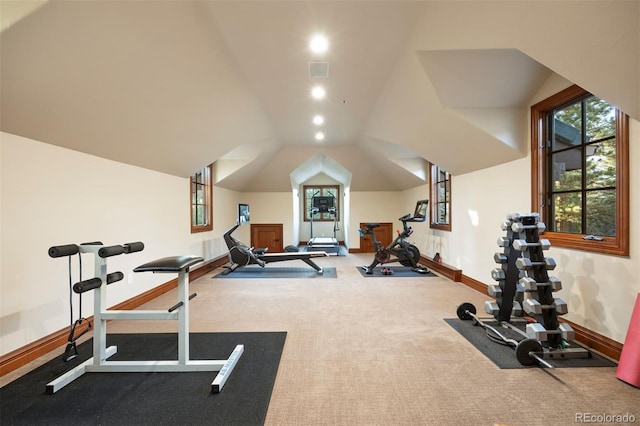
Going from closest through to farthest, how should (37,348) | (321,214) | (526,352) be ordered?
1. (526,352)
2. (37,348)
3. (321,214)

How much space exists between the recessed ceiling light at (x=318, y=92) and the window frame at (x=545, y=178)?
2.59 meters

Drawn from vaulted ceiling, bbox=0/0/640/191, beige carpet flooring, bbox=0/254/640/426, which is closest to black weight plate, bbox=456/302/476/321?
beige carpet flooring, bbox=0/254/640/426

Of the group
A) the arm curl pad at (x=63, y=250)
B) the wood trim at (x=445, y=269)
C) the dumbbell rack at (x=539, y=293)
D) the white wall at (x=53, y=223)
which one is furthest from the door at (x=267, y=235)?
the dumbbell rack at (x=539, y=293)

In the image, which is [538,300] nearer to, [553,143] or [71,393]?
[553,143]

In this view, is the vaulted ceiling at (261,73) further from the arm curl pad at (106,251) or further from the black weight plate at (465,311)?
the black weight plate at (465,311)

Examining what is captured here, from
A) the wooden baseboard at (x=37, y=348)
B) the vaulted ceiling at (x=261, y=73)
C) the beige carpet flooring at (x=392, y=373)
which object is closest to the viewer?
the beige carpet flooring at (x=392, y=373)

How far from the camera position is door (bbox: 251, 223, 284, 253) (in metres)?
8.89

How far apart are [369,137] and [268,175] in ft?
11.3

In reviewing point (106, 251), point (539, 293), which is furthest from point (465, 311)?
point (106, 251)

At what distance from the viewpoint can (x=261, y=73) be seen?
3.28 metres

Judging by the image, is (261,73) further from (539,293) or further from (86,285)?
(539,293)

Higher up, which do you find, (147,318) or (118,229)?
(118,229)

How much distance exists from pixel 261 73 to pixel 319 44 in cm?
89

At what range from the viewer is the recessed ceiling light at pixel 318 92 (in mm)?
3723
